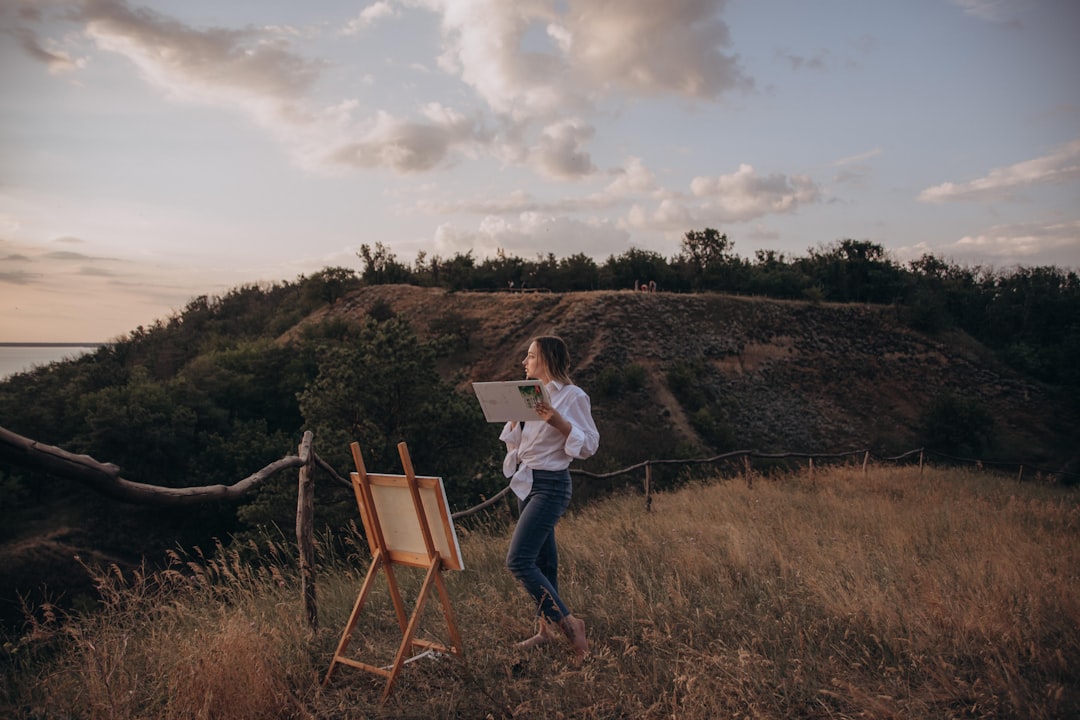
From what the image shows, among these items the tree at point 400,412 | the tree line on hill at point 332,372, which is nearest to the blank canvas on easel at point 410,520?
the tree line on hill at point 332,372

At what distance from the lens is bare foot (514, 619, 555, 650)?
3695 mm

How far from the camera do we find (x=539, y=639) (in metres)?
3.74

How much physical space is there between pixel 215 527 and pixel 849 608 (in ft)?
83.8

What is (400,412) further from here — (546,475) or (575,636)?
(575,636)

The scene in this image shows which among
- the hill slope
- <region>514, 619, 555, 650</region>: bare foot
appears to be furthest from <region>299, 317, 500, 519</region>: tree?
<region>514, 619, 555, 650</region>: bare foot

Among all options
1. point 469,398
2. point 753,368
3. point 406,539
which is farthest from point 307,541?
point 753,368

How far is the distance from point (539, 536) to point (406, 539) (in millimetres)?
717

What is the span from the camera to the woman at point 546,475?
3.57 metres

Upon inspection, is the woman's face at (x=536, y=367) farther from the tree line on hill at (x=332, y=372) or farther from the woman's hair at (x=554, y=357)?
the tree line on hill at (x=332, y=372)

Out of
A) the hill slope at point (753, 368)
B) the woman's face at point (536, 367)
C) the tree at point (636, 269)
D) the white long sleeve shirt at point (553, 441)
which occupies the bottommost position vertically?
the hill slope at point (753, 368)

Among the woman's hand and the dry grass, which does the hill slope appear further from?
the woman's hand

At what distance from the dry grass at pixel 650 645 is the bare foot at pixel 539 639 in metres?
0.05

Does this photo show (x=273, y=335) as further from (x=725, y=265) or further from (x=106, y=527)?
(x=725, y=265)

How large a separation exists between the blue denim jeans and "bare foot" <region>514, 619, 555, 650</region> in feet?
0.38
